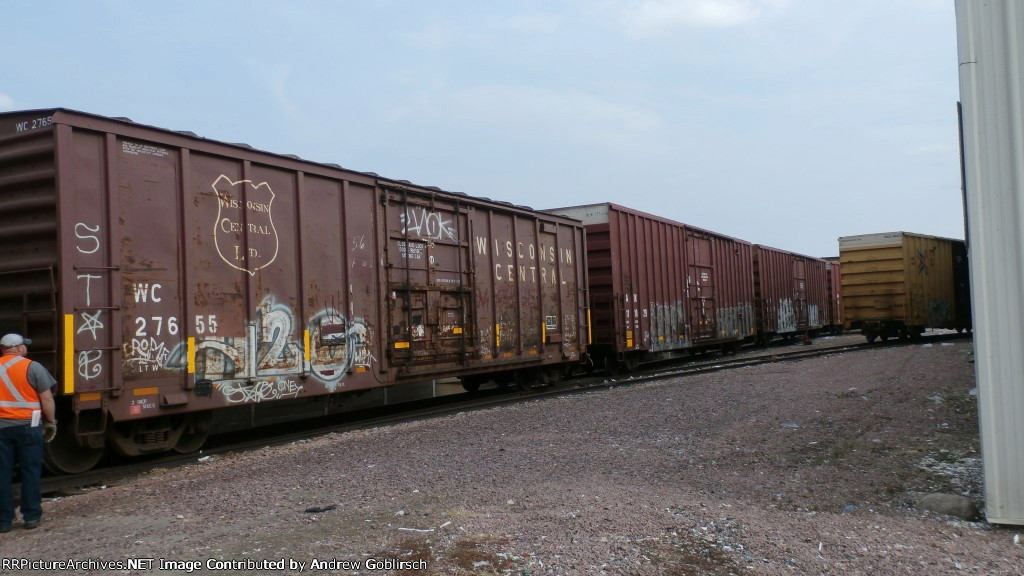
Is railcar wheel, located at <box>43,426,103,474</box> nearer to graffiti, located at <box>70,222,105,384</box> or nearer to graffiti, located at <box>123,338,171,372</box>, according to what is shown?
graffiti, located at <box>70,222,105,384</box>

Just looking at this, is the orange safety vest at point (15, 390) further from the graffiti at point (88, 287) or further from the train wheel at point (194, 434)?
the train wheel at point (194, 434)

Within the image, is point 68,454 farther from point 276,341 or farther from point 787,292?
point 787,292

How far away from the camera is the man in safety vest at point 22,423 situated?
511cm

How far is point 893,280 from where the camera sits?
22.8m

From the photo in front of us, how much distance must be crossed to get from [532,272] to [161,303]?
7173 millimetres

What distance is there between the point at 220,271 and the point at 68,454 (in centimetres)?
227

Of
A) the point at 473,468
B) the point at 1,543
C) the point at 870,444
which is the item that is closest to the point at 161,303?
the point at 1,543

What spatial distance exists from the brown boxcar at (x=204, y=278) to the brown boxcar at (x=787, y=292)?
1612cm

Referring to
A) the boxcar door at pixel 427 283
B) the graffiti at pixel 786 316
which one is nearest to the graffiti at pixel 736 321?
the graffiti at pixel 786 316

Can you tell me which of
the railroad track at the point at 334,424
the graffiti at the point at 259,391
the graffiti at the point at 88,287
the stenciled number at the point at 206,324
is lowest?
the railroad track at the point at 334,424

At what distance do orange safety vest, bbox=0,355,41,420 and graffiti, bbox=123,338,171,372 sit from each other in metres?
1.65

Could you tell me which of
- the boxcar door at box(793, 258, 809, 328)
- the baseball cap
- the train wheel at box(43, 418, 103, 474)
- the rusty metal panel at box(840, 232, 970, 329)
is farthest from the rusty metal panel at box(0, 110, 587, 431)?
the boxcar door at box(793, 258, 809, 328)

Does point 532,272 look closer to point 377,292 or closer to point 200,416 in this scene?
point 377,292

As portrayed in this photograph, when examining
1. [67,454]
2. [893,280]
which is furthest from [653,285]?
[67,454]
